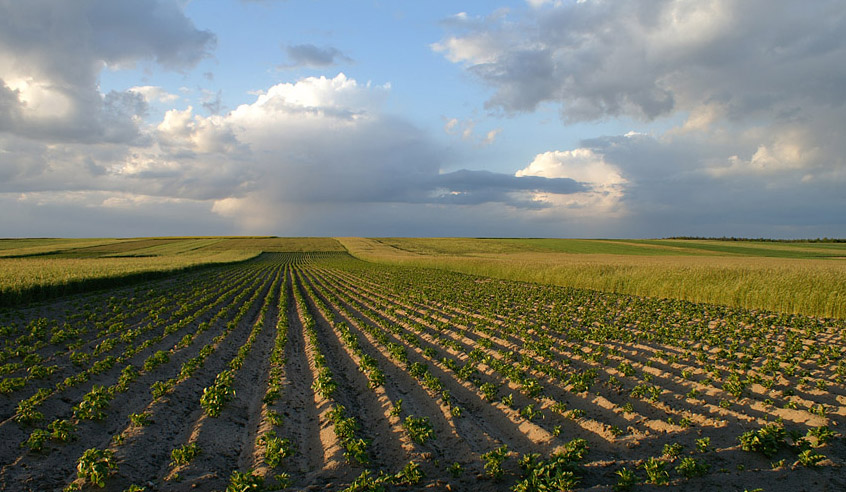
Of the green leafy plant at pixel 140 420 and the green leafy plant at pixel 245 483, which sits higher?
the green leafy plant at pixel 245 483

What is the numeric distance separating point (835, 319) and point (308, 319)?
68.2ft

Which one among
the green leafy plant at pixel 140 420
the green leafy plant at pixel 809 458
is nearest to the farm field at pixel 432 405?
the green leafy plant at pixel 809 458

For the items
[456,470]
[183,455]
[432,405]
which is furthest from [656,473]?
[183,455]

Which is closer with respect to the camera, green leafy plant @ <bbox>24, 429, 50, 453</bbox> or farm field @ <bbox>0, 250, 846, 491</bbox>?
farm field @ <bbox>0, 250, 846, 491</bbox>

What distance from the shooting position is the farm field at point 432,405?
5.98 meters

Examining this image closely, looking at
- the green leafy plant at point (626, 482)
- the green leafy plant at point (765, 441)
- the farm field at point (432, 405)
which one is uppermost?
the green leafy plant at point (765, 441)

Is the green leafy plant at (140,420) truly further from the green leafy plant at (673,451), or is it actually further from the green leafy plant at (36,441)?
the green leafy plant at (673,451)

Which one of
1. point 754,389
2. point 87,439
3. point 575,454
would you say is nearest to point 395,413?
point 575,454

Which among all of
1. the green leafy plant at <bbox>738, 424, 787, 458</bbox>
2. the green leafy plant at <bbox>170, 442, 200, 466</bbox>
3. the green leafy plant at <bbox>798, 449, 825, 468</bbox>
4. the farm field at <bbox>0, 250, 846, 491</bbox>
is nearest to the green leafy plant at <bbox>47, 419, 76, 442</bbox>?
the farm field at <bbox>0, 250, 846, 491</bbox>

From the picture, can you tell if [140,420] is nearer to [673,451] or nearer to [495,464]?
[495,464]

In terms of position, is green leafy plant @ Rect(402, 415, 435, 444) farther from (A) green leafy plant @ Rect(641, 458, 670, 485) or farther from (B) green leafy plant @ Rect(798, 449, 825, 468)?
(B) green leafy plant @ Rect(798, 449, 825, 468)

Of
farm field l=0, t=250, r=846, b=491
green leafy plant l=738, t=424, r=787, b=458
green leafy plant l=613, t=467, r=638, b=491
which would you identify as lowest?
farm field l=0, t=250, r=846, b=491

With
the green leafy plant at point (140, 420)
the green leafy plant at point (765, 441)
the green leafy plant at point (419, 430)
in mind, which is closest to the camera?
the green leafy plant at point (765, 441)

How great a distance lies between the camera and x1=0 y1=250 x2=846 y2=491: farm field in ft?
19.6
